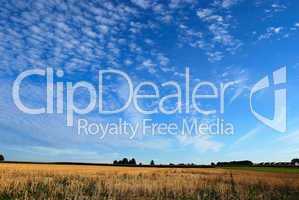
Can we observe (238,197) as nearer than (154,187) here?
Yes

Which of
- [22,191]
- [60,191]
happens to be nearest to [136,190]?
[60,191]

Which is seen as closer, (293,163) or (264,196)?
(264,196)

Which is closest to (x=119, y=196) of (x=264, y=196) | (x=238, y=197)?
(x=238, y=197)

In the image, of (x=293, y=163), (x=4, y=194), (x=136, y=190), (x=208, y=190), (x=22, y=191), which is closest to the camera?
(x=4, y=194)

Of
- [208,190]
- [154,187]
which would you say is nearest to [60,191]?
[154,187]

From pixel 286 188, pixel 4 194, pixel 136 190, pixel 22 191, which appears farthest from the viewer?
pixel 286 188

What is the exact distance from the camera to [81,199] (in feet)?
56.7

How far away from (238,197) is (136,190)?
182 inches

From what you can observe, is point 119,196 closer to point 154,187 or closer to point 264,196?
point 154,187

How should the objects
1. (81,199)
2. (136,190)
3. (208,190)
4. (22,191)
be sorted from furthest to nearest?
(208,190)
(136,190)
(22,191)
(81,199)

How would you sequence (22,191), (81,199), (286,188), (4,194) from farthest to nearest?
Result: (286,188) < (22,191) < (4,194) < (81,199)

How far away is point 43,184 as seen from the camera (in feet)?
79.9

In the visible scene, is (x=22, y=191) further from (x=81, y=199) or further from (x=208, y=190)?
(x=208, y=190)

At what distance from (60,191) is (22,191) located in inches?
62.6
